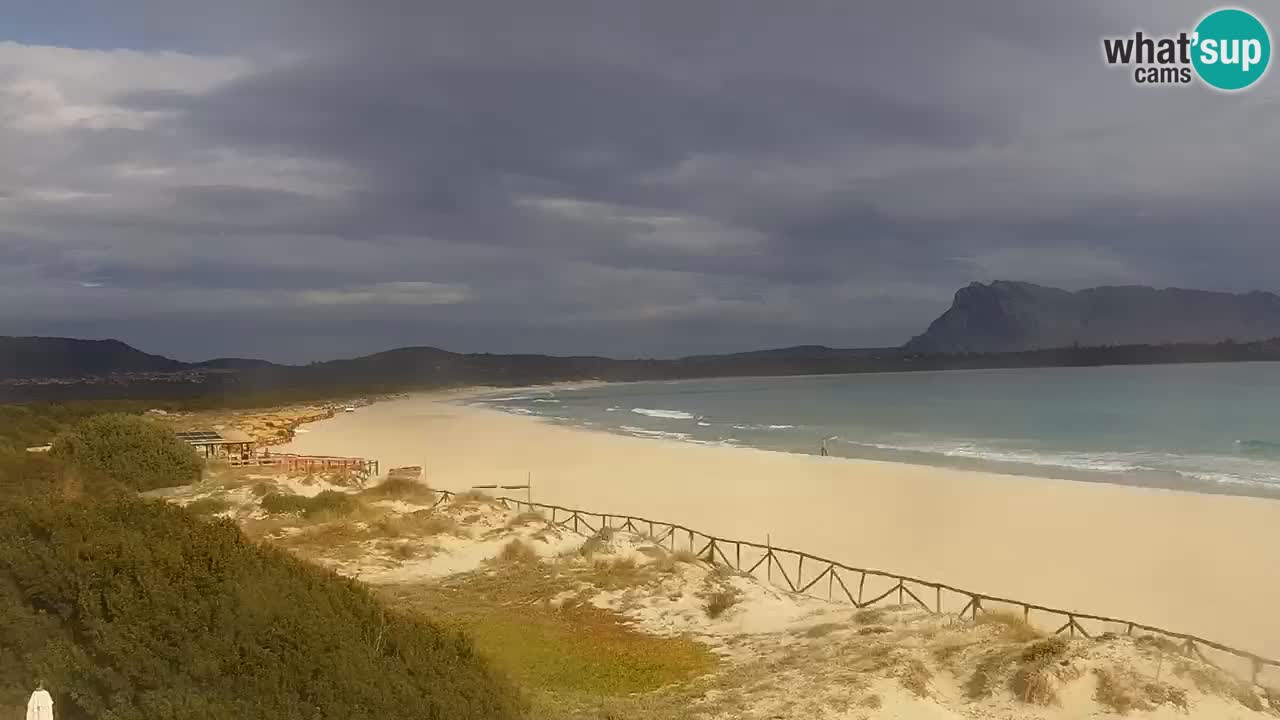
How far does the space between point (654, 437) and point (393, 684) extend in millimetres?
43726

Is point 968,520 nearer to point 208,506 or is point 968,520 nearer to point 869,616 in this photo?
point 869,616

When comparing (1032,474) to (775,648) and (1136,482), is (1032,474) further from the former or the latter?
(775,648)

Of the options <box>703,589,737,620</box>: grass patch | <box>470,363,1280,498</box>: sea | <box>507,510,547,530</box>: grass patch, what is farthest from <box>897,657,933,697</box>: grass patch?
<box>470,363,1280,498</box>: sea

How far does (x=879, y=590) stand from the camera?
15797 millimetres

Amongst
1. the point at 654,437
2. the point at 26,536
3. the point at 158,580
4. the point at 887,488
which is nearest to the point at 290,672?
the point at 158,580

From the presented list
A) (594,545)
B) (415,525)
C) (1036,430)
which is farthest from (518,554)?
(1036,430)

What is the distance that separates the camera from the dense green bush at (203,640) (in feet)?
19.6

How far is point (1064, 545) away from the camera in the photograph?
19938 mm

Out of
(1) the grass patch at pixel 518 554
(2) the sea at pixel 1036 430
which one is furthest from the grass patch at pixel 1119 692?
(2) the sea at pixel 1036 430

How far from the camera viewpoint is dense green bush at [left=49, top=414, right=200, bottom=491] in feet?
74.6

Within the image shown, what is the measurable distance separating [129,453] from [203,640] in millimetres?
20270

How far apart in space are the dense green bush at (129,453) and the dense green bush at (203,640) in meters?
16.7

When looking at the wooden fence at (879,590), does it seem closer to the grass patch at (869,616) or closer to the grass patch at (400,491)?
the grass patch at (869,616)

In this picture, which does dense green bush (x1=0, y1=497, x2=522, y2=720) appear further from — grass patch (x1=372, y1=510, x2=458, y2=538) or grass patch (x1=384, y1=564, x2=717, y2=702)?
grass patch (x1=372, y1=510, x2=458, y2=538)
